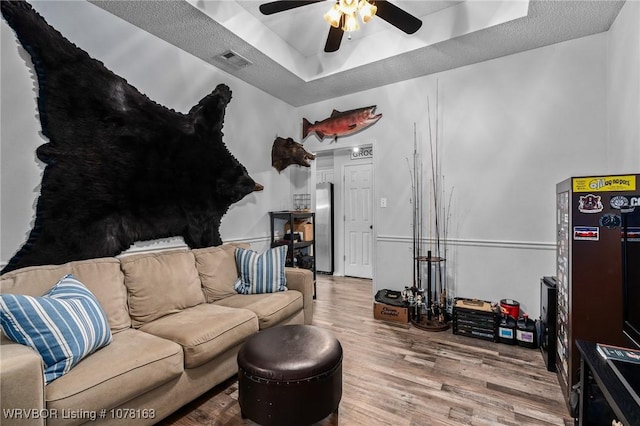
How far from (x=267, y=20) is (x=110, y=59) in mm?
1429

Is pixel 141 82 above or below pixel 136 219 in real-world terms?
above

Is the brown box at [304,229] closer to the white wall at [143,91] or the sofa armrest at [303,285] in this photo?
the white wall at [143,91]

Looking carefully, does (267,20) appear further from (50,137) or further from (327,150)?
(50,137)

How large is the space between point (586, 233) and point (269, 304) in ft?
7.17

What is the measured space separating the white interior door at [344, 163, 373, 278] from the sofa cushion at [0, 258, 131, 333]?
393 cm

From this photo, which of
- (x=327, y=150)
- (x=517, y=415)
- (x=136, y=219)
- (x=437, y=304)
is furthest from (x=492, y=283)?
(x=136, y=219)

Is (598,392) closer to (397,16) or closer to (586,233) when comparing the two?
(586,233)

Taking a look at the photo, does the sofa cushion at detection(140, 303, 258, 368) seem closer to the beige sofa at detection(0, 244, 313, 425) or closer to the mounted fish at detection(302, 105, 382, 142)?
the beige sofa at detection(0, 244, 313, 425)

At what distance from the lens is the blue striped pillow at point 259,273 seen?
8.89ft

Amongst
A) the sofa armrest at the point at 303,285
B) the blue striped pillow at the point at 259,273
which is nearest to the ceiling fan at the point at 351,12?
the blue striped pillow at the point at 259,273

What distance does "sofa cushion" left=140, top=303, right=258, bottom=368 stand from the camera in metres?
1.78

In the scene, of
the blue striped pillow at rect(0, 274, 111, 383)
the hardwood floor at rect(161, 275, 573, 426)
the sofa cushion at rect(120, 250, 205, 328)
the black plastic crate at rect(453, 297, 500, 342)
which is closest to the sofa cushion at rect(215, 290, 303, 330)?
the sofa cushion at rect(120, 250, 205, 328)

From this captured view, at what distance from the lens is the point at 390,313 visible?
10.6ft

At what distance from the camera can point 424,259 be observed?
312 centimetres
